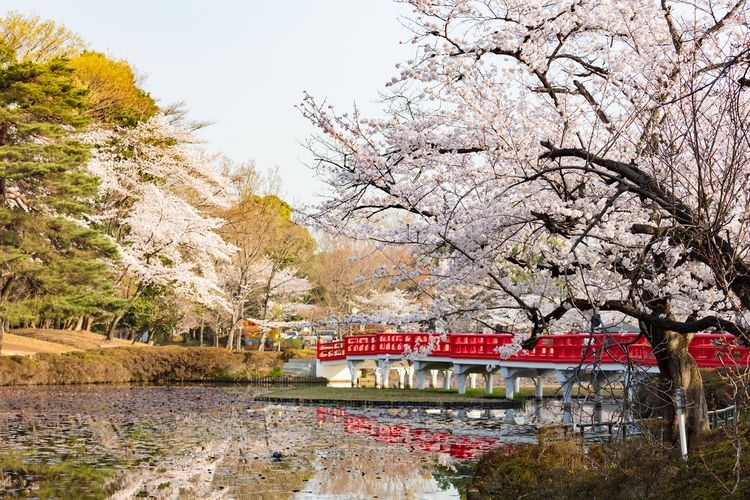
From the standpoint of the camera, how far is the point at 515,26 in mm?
9953

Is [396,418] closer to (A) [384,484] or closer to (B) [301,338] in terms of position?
(A) [384,484]

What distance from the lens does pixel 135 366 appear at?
39.8 m

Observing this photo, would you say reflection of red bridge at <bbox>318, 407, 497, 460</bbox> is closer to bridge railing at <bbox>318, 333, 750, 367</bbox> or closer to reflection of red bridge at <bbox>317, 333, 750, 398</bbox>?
reflection of red bridge at <bbox>317, 333, 750, 398</bbox>

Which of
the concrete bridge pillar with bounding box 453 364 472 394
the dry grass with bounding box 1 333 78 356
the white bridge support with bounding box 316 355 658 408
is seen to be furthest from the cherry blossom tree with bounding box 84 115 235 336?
the concrete bridge pillar with bounding box 453 364 472 394

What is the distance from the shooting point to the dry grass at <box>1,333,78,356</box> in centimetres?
3581

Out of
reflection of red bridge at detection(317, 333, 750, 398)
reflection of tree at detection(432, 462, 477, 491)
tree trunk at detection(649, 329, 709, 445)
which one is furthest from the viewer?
reflection of red bridge at detection(317, 333, 750, 398)

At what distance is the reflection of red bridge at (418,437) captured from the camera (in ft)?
61.1

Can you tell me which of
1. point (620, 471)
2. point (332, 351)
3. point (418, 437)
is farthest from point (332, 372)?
point (620, 471)

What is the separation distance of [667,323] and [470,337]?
2519 cm

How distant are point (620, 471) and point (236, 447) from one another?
1047 cm

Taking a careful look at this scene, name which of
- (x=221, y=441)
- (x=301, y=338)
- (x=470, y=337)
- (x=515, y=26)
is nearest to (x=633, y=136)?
(x=515, y=26)

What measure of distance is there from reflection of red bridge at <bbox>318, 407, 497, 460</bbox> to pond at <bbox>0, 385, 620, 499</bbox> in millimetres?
25

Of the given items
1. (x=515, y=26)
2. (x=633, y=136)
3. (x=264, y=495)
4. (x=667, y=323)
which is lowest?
(x=264, y=495)

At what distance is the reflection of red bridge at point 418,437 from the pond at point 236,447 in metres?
0.03
